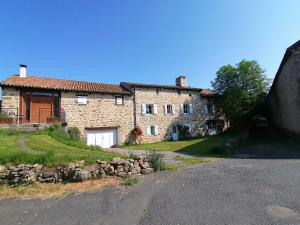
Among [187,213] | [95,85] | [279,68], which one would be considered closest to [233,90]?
[279,68]

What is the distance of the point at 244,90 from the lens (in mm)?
22281

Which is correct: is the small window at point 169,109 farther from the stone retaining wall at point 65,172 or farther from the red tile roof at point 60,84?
the stone retaining wall at point 65,172

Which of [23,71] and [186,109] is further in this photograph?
[186,109]

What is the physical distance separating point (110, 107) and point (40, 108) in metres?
5.85

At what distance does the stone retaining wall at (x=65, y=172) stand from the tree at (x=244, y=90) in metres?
17.9

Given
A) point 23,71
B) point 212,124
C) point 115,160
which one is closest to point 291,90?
point 212,124

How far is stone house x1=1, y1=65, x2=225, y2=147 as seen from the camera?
1638 cm

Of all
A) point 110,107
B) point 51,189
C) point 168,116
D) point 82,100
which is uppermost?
point 82,100

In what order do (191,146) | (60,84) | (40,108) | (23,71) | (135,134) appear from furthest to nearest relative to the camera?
(135,134) → (60,84) → (23,71) → (40,108) → (191,146)

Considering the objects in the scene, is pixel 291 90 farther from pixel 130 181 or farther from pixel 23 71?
pixel 23 71

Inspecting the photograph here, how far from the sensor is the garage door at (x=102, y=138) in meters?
18.4

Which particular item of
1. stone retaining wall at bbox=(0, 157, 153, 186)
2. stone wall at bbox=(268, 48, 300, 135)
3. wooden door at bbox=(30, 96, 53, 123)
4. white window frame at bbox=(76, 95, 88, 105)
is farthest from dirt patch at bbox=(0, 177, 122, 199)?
stone wall at bbox=(268, 48, 300, 135)

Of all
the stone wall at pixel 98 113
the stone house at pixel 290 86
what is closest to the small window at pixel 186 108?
the stone wall at pixel 98 113

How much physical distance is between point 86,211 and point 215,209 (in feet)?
9.32
